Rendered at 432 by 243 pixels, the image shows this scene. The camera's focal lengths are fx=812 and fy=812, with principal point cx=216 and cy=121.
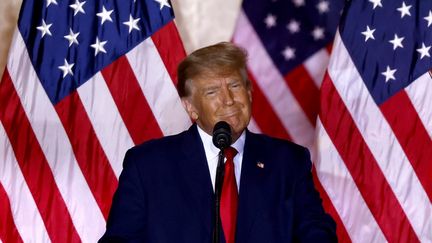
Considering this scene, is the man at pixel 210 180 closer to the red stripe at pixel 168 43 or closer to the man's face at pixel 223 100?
the man's face at pixel 223 100

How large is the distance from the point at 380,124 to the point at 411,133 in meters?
0.13

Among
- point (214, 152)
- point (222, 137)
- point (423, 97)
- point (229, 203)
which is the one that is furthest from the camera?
point (423, 97)

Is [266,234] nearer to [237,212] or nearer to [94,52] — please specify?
[237,212]

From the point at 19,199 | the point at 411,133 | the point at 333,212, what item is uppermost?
the point at 19,199

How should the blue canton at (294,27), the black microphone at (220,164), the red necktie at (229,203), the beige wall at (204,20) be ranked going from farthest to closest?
the beige wall at (204,20)
the blue canton at (294,27)
the red necktie at (229,203)
the black microphone at (220,164)

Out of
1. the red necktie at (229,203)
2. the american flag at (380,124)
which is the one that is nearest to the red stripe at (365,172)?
the american flag at (380,124)

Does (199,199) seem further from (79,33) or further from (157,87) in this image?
(79,33)

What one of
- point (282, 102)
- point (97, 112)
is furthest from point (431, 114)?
point (97, 112)

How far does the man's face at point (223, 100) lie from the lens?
239cm

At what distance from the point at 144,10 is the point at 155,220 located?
136 cm

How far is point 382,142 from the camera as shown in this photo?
132 inches

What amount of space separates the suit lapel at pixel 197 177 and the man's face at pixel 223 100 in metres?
0.09

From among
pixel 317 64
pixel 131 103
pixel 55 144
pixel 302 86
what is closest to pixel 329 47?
pixel 317 64

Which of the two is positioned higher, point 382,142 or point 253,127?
point 253,127
